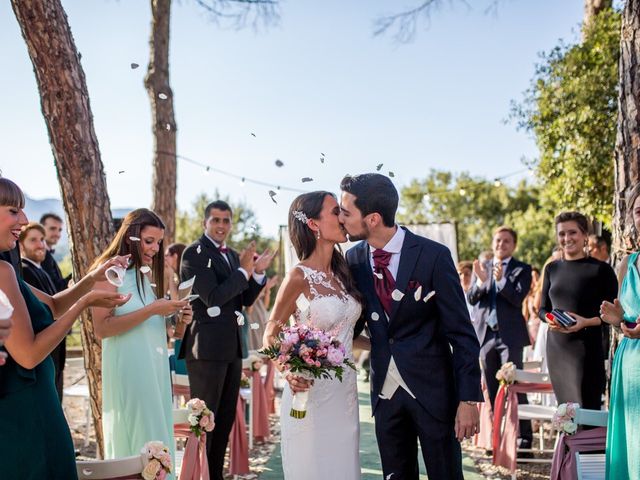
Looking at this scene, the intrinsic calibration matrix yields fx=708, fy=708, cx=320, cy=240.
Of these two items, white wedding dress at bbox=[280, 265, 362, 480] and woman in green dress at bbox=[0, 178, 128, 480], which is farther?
white wedding dress at bbox=[280, 265, 362, 480]

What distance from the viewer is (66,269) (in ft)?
55.2

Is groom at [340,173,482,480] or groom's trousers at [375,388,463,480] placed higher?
groom at [340,173,482,480]

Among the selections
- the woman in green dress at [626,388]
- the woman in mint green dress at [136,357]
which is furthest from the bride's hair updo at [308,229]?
the woman in green dress at [626,388]

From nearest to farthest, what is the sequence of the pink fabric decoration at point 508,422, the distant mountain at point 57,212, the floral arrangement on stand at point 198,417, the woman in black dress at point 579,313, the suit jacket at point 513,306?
the floral arrangement on stand at point 198,417, the woman in black dress at point 579,313, the pink fabric decoration at point 508,422, the suit jacket at point 513,306, the distant mountain at point 57,212

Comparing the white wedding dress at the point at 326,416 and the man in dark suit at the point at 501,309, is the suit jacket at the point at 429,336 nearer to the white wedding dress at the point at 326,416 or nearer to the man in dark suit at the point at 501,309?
the white wedding dress at the point at 326,416

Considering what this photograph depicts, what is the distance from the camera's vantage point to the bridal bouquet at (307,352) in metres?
3.12

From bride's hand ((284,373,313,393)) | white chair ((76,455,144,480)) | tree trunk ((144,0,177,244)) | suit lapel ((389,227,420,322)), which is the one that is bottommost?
white chair ((76,455,144,480))

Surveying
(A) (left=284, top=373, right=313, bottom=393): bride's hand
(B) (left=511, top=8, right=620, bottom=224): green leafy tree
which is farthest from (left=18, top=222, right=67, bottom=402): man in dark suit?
(B) (left=511, top=8, right=620, bottom=224): green leafy tree

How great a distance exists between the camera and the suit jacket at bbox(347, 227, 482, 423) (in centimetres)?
326

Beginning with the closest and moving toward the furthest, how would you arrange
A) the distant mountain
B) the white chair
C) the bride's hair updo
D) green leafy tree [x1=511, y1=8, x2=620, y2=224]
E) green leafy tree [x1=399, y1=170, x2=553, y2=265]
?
the white chair, the bride's hair updo, the distant mountain, green leafy tree [x1=511, y1=8, x2=620, y2=224], green leafy tree [x1=399, y1=170, x2=553, y2=265]

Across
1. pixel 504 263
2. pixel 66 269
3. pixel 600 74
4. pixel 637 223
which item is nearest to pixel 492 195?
pixel 66 269

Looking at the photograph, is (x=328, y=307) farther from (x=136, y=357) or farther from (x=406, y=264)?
(x=136, y=357)

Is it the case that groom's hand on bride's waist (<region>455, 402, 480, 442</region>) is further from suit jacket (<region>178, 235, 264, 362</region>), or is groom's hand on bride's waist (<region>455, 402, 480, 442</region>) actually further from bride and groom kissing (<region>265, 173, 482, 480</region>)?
suit jacket (<region>178, 235, 264, 362</region>)

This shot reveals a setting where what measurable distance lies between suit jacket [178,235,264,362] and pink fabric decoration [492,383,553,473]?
7.75ft
